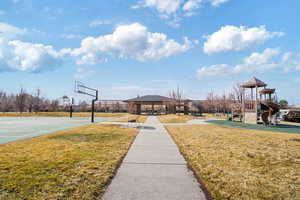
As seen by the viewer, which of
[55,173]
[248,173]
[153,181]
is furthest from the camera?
[248,173]

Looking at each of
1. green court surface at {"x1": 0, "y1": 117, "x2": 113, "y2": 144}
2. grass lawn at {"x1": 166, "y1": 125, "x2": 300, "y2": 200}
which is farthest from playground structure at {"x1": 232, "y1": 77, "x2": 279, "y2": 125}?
green court surface at {"x1": 0, "y1": 117, "x2": 113, "y2": 144}

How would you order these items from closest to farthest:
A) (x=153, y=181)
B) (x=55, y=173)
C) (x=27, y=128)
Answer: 1. (x=153, y=181)
2. (x=55, y=173)
3. (x=27, y=128)

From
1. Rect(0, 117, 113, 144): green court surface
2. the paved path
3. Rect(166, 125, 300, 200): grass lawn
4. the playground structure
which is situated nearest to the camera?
the paved path

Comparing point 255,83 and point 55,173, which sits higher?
point 255,83

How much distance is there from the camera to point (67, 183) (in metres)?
2.98

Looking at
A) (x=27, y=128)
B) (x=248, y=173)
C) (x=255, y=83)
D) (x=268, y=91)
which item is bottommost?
(x=27, y=128)

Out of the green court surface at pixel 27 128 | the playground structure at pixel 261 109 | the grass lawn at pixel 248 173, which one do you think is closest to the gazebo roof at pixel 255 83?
the playground structure at pixel 261 109

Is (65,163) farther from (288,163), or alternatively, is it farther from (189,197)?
(288,163)

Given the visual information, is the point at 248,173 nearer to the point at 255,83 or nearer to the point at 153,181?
the point at 153,181

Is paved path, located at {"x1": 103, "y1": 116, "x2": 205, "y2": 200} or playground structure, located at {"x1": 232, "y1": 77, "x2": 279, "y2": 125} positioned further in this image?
playground structure, located at {"x1": 232, "y1": 77, "x2": 279, "y2": 125}

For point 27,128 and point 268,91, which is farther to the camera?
point 268,91

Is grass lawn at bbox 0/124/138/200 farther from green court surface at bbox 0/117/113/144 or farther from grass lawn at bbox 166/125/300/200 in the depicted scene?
green court surface at bbox 0/117/113/144

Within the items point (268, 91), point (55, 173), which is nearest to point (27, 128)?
point (55, 173)

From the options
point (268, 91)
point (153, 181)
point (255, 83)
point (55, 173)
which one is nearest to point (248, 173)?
point (153, 181)
